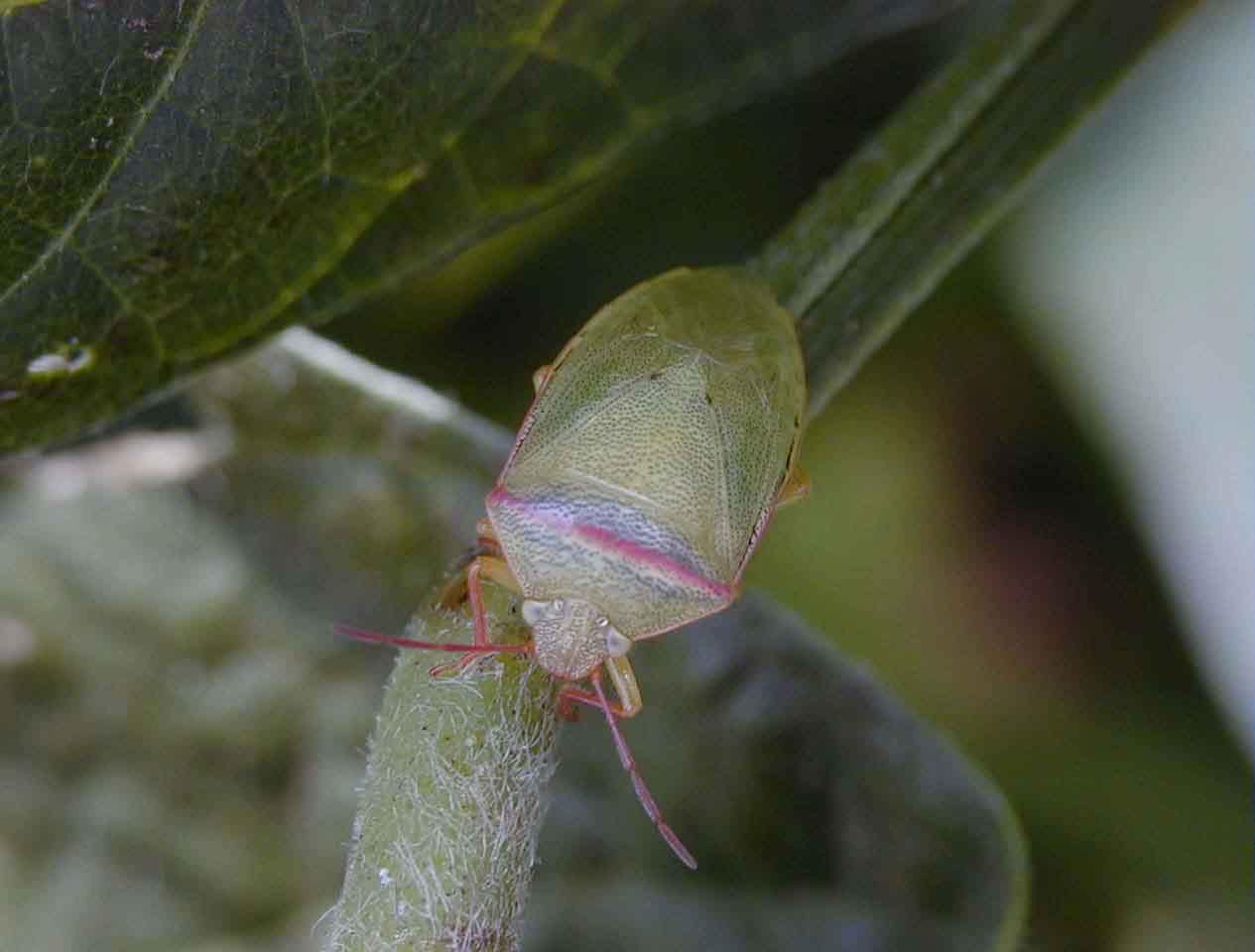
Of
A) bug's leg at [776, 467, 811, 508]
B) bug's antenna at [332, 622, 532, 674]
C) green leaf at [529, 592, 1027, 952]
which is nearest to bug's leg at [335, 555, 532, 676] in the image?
bug's antenna at [332, 622, 532, 674]

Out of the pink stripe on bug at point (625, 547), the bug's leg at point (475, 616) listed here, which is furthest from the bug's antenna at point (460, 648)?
the pink stripe on bug at point (625, 547)

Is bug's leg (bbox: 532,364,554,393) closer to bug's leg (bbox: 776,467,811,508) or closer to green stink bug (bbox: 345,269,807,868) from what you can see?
green stink bug (bbox: 345,269,807,868)

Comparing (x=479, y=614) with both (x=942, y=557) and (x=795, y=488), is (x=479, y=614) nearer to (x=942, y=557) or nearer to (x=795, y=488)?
(x=795, y=488)

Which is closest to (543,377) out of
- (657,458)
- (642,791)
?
(657,458)

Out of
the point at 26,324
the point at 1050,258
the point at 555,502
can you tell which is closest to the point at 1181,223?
the point at 1050,258

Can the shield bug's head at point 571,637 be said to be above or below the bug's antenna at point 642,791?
above

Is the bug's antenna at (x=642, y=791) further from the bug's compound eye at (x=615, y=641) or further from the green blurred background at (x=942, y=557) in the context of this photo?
the green blurred background at (x=942, y=557)
